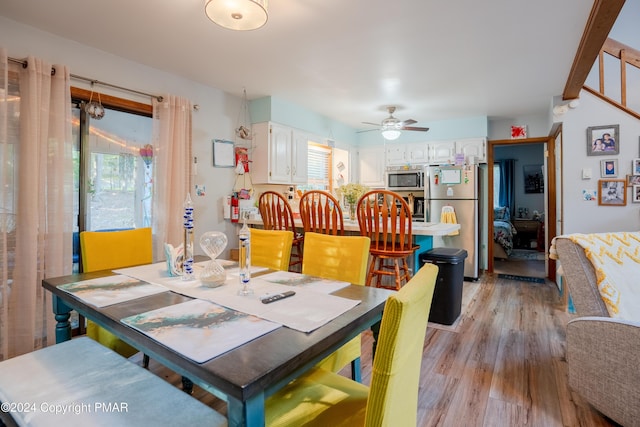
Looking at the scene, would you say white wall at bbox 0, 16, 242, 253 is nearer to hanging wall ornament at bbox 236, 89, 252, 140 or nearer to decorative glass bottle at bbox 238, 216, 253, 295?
hanging wall ornament at bbox 236, 89, 252, 140

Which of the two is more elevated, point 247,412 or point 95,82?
point 95,82

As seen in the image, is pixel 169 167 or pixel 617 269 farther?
pixel 169 167

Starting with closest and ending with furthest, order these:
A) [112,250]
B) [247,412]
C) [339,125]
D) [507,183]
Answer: [247,412], [112,250], [339,125], [507,183]

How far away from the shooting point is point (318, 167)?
5355mm

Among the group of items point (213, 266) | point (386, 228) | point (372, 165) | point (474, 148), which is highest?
point (474, 148)

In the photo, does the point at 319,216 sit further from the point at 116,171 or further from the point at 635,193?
the point at 635,193

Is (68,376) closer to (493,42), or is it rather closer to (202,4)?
(202,4)

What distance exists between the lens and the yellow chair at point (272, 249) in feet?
6.68

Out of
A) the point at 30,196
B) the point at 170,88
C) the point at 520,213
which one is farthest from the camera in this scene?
the point at 520,213

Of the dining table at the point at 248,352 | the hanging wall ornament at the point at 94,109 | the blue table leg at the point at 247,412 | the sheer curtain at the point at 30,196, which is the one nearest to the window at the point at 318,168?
the hanging wall ornament at the point at 94,109

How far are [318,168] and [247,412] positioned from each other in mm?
4775

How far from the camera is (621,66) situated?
331 cm

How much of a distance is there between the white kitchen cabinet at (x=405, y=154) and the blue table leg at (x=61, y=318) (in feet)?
16.1

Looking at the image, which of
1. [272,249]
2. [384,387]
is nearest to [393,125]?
[272,249]
